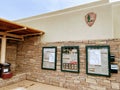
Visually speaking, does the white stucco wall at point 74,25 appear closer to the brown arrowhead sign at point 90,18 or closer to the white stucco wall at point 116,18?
the brown arrowhead sign at point 90,18

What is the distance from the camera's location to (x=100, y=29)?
4.02 meters

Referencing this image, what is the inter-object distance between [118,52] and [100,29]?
996mm

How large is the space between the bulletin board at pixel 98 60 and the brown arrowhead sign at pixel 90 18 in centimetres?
94

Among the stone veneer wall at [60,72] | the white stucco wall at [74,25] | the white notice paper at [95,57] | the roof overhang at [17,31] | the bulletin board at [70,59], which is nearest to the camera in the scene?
the stone veneer wall at [60,72]

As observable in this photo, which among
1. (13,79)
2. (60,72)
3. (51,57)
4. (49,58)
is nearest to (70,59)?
(60,72)

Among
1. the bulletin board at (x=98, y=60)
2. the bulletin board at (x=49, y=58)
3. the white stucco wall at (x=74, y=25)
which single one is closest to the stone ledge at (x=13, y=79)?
the bulletin board at (x=49, y=58)

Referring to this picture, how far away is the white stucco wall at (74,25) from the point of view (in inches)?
156

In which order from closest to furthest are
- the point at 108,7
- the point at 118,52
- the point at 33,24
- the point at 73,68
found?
the point at 118,52 < the point at 108,7 < the point at 73,68 < the point at 33,24

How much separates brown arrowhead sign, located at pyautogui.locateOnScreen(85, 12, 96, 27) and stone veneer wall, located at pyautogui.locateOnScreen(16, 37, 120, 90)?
71 cm

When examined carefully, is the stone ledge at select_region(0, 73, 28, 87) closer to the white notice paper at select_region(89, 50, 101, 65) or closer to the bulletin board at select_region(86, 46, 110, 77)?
the bulletin board at select_region(86, 46, 110, 77)

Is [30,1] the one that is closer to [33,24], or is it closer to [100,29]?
[33,24]

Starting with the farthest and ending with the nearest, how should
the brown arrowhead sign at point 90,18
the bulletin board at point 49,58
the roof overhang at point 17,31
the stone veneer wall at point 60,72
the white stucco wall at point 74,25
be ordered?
the bulletin board at point 49,58
the roof overhang at point 17,31
the brown arrowhead sign at point 90,18
the white stucco wall at point 74,25
the stone veneer wall at point 60,72

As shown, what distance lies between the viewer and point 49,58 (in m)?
4.94

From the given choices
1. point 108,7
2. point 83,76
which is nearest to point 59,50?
point 83,76
